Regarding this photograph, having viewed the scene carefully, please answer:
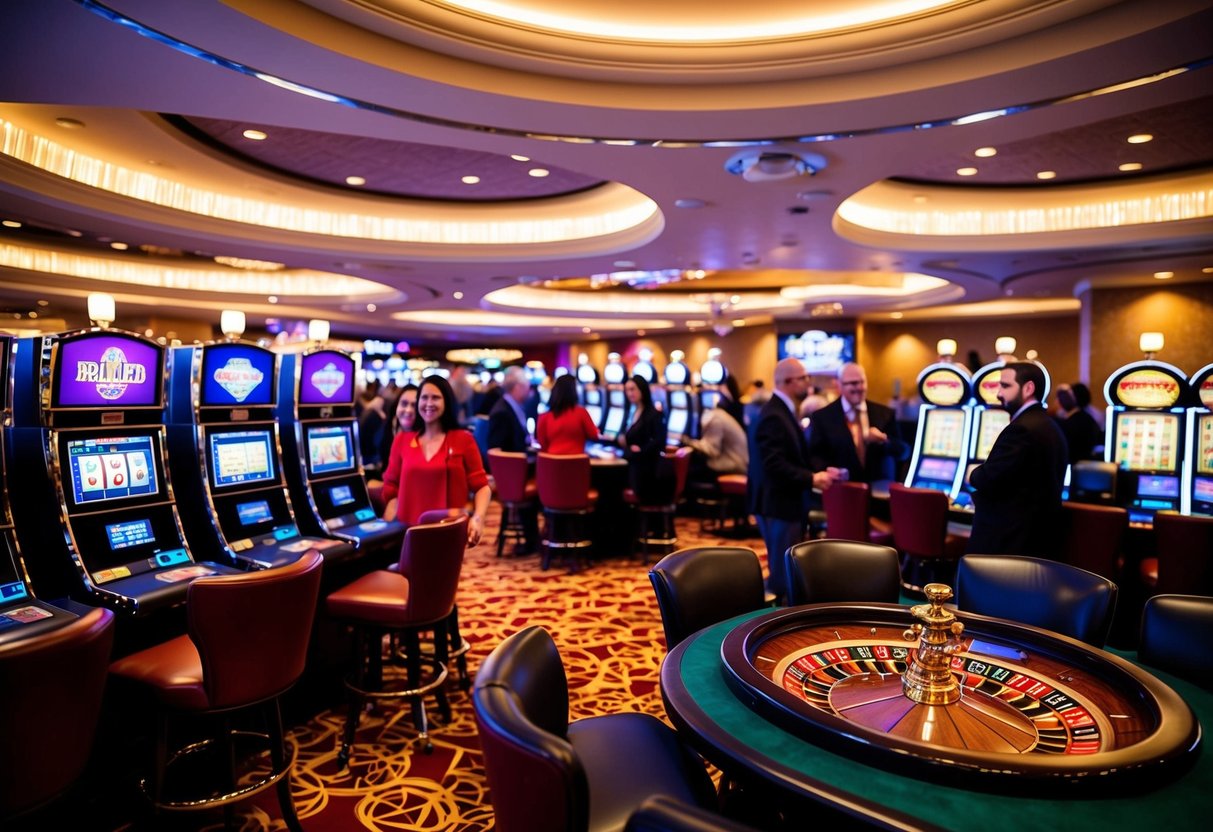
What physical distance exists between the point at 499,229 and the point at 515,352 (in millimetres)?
15646

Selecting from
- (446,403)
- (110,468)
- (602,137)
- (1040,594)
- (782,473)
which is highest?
(602,137)

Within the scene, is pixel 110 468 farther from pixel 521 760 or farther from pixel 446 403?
pixel 521 760

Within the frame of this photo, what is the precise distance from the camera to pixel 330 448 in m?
3.86

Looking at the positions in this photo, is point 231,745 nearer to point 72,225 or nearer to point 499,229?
point 72,225

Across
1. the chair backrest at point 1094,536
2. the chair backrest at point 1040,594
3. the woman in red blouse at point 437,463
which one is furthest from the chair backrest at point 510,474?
the chair backrest at point 1040,594

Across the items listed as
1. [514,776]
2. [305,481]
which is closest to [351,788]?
[305,481]

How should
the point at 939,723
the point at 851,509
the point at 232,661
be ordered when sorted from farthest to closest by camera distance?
the point at 851,509
the point at 232,661
the point at 939,723

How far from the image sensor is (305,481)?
3658mm

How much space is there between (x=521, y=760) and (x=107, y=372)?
8.07 feet

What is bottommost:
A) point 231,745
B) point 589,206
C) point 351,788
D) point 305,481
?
point 351,788

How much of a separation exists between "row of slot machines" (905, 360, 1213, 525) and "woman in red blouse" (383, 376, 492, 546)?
114 inches

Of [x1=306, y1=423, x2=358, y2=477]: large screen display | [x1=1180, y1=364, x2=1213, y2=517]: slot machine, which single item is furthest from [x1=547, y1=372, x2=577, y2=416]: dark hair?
[x1=1180, y1=364, x2=1213, y2=517]: slot machine

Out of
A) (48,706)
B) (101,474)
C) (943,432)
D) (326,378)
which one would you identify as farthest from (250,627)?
(943,432)

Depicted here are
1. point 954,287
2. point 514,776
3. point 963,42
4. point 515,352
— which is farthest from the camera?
point 515,352
